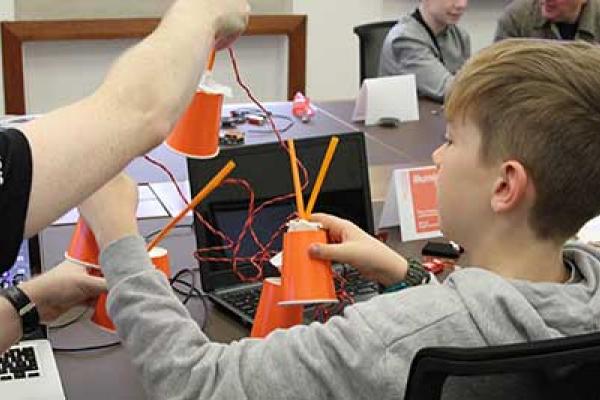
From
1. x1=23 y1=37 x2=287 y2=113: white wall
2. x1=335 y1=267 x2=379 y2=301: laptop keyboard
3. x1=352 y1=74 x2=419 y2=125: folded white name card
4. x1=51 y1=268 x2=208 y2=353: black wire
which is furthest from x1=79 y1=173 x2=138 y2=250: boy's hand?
x1=23 y1=37 x2=287 y2=113: white wall

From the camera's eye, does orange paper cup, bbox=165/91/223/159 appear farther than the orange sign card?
No

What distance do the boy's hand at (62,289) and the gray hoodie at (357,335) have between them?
0.20m

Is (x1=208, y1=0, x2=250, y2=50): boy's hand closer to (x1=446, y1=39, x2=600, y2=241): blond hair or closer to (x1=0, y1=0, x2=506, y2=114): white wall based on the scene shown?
(x1=446, y1=39, x2=600, y2=241): blond hair

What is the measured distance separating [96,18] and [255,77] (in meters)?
0.82

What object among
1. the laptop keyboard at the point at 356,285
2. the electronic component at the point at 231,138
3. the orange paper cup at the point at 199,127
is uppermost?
the orange paper cup at the point at 199,127

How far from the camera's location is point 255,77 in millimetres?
4691

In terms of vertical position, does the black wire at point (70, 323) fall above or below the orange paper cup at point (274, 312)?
below

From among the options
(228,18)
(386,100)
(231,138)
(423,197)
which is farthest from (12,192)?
(386,100)

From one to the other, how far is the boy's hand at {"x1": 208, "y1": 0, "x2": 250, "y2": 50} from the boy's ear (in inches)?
15.2

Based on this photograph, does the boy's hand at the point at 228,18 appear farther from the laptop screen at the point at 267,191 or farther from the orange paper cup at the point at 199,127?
the laptop screen at the point at 267,191

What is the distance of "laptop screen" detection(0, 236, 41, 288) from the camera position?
165 cm

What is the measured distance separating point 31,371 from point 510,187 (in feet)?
2.43

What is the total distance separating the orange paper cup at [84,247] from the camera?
1276 mm

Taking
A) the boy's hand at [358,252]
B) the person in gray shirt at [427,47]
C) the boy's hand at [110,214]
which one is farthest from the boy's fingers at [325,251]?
the person in gray shirt at [427,47]
